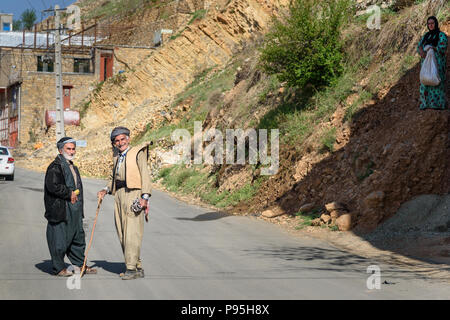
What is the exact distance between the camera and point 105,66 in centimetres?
5256

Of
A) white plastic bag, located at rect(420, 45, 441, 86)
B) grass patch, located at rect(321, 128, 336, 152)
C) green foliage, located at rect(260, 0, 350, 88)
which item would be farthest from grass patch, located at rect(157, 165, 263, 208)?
white plastic bag, located at rect(420, 45, 441, 86)

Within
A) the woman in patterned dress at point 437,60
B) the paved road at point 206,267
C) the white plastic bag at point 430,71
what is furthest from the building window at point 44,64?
the white plastic bag at point 430,71

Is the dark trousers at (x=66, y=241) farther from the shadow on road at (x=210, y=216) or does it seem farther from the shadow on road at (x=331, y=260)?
the shadow on road at (x=210, y=216)

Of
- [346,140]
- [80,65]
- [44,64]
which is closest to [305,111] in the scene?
[346,140]

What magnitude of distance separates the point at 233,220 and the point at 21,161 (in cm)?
2989

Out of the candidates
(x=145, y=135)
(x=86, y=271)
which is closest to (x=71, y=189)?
(x=86, y=271)

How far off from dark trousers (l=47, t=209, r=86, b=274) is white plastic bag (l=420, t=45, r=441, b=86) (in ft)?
26.1

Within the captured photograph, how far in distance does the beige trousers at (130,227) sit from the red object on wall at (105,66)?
45036 mm

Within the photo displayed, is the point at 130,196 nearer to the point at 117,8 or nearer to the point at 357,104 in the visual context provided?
the point at 357,104

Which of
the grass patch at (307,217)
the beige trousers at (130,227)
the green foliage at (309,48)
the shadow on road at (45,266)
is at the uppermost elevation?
the green foliage at (309,48)

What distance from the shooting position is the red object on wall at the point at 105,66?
5222 cm

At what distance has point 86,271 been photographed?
339 inches

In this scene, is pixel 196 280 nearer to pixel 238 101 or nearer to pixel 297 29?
pixel 297 29

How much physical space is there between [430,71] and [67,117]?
37.4 meters
